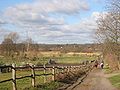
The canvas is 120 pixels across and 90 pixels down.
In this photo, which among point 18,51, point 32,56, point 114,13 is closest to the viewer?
point 114,13

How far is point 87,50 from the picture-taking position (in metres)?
194

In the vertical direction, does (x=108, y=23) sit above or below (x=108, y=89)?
above

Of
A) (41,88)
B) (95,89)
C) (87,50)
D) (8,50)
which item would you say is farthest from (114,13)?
(87,50)

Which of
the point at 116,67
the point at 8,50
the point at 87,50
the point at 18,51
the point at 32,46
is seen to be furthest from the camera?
the point at 87,50

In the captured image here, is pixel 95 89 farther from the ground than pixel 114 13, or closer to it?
closer to it

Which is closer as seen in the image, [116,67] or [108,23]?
[108,23]

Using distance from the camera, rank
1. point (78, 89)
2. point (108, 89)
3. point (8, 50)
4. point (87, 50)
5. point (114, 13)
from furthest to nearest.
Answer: point (87, 50) < point (8, 50) < point (114, 13) < point (108, 89) < point (78, 89)

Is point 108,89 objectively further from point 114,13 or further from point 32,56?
point 32,56

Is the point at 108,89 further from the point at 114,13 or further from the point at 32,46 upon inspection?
the point at 32,46

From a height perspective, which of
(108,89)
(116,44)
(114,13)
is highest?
(114,13)

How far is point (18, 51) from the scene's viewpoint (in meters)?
130

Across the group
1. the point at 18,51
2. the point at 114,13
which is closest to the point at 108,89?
the point at 114,13

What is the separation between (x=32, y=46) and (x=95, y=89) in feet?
414

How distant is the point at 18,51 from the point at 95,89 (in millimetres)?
108312
